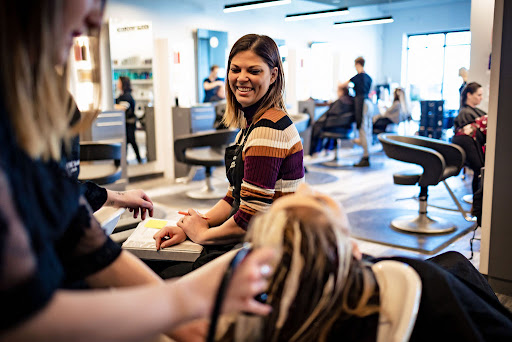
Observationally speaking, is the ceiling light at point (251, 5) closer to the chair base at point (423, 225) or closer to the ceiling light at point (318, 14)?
the ceiling light at point (318, 14)

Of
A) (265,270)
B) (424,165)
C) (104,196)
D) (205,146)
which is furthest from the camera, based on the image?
(205,146)

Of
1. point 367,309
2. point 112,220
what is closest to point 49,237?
point 367,309

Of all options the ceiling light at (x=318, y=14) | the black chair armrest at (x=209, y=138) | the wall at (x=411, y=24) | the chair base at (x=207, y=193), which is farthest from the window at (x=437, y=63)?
the black chair armrest at (x=209, y=138)

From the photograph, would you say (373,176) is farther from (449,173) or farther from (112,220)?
(112,220)

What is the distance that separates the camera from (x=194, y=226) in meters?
1.69

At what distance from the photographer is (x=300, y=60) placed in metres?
8.82

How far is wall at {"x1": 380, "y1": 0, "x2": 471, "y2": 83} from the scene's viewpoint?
47.4ft

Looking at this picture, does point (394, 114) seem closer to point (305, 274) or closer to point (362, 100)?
point (362, 100)

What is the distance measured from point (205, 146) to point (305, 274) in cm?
461

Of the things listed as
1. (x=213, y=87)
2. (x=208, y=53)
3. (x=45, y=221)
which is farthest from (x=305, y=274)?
(x=208, y=53)

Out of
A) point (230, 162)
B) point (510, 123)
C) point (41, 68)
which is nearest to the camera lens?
point (41, 68)

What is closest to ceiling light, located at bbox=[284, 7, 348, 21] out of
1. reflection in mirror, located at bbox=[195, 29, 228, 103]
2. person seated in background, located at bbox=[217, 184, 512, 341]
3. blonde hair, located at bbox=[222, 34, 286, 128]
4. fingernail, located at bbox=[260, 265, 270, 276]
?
reflection in mirror, located at bbox=[195, 29, 228, 103]

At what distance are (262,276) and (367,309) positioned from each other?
0.84ft

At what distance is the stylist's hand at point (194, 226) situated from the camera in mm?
1673
